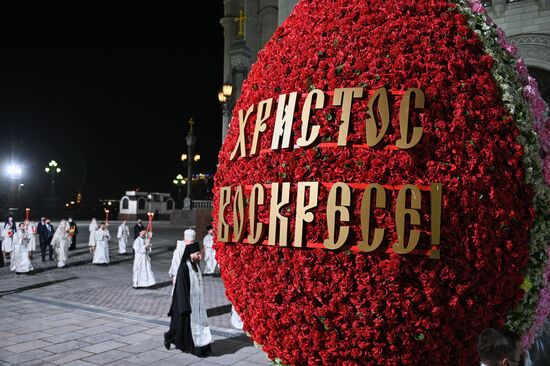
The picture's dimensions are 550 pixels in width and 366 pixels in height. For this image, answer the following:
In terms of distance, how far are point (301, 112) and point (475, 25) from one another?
45.2 inches

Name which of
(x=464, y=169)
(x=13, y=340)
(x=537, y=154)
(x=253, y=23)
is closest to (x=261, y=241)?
(x=464, y=169)

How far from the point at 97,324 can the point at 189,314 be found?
2.34m

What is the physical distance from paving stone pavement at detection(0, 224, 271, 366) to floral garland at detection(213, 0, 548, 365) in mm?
4044

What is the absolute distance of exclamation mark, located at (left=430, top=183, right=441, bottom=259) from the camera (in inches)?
84.5

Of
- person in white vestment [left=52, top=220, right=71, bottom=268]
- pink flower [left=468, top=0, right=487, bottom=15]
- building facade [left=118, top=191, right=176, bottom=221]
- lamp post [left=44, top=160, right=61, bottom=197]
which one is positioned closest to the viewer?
pink flower [left=468, top=0, right=487, bottom=15]

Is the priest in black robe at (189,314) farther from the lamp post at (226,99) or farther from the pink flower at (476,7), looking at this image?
the lamp post at (226,99)

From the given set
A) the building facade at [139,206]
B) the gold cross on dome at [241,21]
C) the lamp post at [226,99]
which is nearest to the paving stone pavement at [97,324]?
the lamp post at [226,99]

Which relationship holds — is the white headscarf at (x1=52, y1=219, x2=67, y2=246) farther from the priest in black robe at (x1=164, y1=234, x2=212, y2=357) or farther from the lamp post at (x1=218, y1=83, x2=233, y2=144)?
the priest in black robe at (x1=164, y1=234, x2=212, y2=357)

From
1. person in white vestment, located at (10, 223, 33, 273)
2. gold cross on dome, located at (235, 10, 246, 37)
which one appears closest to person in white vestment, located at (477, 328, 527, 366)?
person in white vestment, located at (10, 223, 33, 273)

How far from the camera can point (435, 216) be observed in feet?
7.06

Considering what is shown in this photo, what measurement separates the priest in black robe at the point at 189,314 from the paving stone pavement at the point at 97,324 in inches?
6.7

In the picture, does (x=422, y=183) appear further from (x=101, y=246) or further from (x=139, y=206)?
(x=139, y=206)

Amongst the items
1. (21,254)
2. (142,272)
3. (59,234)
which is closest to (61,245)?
(59,234)

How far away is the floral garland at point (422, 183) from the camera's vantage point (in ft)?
7.27
